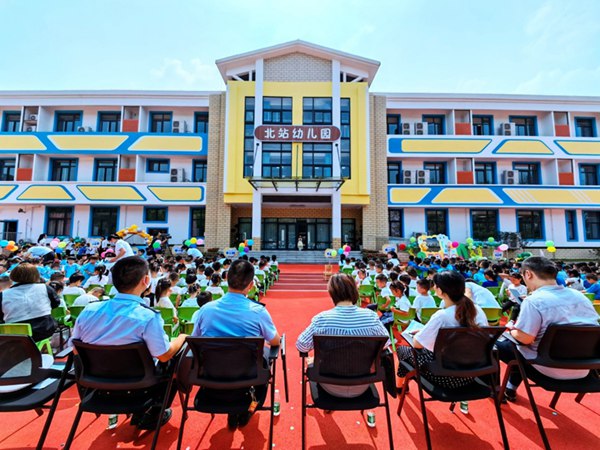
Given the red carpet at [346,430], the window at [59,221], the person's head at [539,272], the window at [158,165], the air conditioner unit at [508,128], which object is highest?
the air conditioner unit at [508,128]

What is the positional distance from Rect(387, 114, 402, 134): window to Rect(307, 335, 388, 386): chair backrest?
20398mm

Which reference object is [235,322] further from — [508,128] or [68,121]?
[68,121]

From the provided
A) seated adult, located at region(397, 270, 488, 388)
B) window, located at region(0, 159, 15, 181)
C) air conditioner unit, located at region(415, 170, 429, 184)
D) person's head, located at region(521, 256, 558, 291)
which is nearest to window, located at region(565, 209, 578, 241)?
air conditioner unit, located at region(415, 170, 429, 184)

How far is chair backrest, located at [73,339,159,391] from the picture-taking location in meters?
2.06

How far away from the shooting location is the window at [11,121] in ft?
63.6

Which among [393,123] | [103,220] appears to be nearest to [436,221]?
[393,123]

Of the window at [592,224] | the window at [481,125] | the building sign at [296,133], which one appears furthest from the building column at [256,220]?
the window at [592,224]

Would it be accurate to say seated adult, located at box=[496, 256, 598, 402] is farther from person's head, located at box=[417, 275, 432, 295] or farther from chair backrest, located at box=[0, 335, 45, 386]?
chair backrest, located at box=[0, 335, 45, 386]

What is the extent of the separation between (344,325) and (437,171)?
20.4m

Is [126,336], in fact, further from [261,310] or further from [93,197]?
[93,197]

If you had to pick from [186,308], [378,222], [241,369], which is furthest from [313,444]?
[378,222]

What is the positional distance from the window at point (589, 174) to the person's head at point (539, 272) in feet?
76.8

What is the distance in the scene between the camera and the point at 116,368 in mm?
2098

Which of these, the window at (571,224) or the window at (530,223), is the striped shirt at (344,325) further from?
the window at (571,224)
